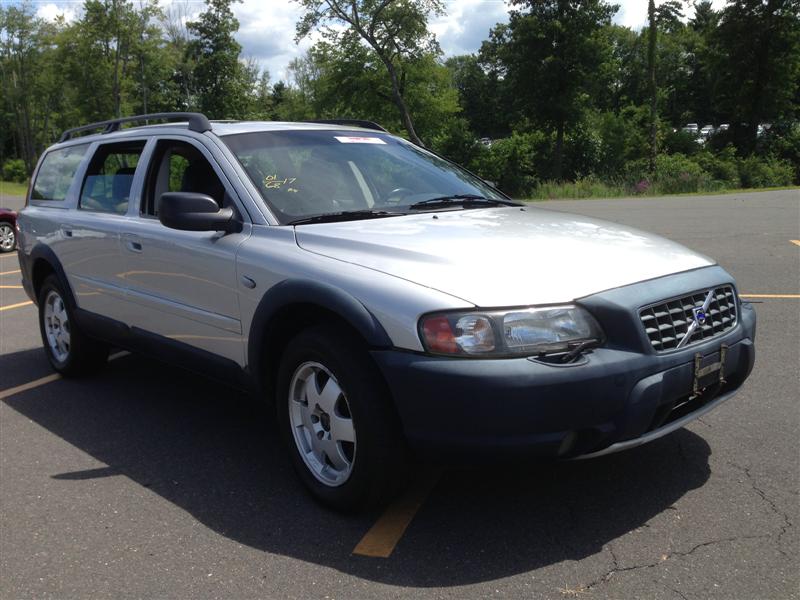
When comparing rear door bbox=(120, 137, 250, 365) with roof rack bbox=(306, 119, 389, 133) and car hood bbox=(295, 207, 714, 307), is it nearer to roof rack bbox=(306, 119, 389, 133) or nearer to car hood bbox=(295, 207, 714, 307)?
car hood bbox=(295, 207, 714, 307)

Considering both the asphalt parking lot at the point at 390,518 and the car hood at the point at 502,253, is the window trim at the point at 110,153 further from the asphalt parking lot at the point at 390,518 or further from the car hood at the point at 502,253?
the car hood at the point at 502,253

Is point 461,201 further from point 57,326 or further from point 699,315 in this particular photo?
point 57,326

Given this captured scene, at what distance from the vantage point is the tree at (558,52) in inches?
1834

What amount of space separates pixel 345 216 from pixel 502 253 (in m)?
1.01

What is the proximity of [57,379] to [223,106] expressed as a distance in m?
59.3

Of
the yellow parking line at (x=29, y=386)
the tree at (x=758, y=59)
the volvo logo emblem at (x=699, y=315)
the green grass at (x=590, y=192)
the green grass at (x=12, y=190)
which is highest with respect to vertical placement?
the tree at (x=758, y=59)

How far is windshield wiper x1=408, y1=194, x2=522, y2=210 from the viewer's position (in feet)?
14.0

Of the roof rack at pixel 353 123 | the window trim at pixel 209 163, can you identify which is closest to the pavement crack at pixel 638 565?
the window trim at pixel 209 163

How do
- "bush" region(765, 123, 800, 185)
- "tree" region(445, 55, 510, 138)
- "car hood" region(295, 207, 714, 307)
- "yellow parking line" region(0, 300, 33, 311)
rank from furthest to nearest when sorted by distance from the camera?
"tree" region(445, 55, 510, 138) → "bush" region(765, 123, 800, 185) → "yellow parking line" region(0, 300, 33, 311) → "car hood" region(295, 207, 714, 307)

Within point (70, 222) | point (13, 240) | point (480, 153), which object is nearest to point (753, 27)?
point (480, 153)

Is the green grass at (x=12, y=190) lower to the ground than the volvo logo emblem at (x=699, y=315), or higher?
lower

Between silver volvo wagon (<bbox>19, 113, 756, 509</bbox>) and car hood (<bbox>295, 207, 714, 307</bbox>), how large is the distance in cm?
1

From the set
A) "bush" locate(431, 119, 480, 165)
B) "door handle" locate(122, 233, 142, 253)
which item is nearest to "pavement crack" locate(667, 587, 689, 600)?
"door handle" locate(122, 233, 142, 253)

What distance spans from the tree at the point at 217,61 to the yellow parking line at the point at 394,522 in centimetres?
6153
